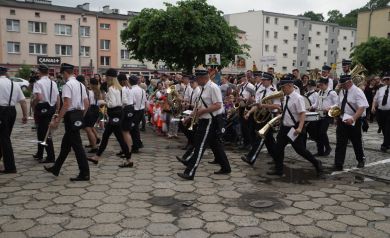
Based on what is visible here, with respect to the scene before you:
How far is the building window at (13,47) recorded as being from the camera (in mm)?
47806

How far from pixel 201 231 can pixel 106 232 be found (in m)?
1.11

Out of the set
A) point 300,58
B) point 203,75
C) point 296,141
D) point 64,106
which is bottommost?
point 296,141

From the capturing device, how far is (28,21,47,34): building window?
161 feet

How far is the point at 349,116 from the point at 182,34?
1651 cm

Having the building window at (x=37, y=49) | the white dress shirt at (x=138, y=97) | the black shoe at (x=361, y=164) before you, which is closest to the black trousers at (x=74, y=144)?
the white dress shirt at (x=138, y=97)

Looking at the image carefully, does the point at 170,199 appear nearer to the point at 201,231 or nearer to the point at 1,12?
the point at 201,231

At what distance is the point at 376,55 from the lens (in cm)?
3434

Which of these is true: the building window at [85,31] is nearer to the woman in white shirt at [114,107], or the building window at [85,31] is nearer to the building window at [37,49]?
the building window at [37,49]

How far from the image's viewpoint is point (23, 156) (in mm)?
8508

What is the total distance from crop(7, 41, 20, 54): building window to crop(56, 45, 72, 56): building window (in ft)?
15.8

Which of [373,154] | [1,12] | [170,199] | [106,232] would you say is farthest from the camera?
[1,12]

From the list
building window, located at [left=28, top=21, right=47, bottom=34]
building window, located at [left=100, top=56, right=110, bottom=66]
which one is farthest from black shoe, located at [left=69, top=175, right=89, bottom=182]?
building window, located at [left=100, top=56, right=110, bottom=66]

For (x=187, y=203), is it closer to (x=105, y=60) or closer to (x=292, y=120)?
(x=292, y=120)

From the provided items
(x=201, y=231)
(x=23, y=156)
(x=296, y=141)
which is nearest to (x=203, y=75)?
(x=296, y=141)
